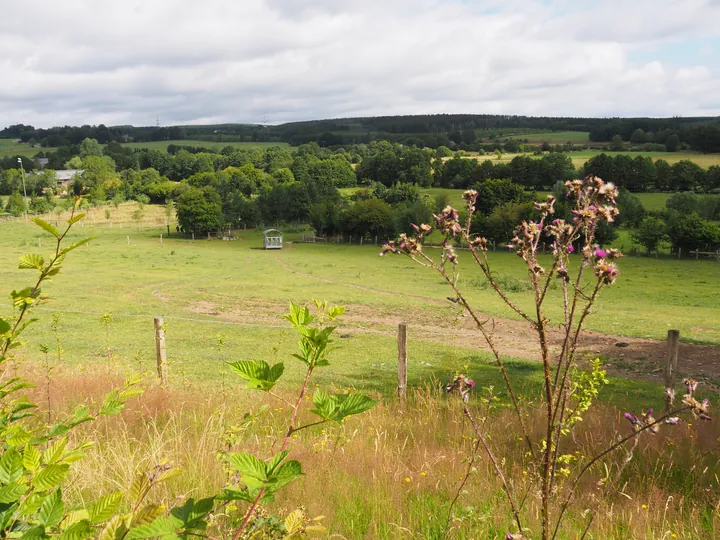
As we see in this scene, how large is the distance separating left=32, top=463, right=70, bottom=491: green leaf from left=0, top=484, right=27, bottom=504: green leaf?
0.04 meters

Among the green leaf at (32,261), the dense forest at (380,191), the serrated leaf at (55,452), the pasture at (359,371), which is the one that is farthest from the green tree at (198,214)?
the serrated leaf at (55,452)

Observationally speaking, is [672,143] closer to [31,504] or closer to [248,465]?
[248,465]

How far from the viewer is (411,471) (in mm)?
4742

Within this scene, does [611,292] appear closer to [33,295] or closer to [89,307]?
[89,307]

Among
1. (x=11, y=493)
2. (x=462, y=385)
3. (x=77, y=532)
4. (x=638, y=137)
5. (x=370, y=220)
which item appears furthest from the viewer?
(x=638, y=137)

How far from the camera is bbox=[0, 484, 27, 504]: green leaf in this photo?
4.83 ft

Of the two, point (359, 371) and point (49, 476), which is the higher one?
point (49, 476)

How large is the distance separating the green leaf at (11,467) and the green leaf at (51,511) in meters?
0.13

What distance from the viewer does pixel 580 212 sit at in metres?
2.26

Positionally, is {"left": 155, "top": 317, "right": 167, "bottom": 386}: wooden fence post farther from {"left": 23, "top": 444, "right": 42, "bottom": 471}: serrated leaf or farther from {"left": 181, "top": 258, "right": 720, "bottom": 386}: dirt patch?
{"left": 23, "top": 444, "right": 42, "bottom": 471}: serrated leaf

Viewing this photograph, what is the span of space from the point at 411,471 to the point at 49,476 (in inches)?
143

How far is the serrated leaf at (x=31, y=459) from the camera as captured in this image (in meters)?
1.60

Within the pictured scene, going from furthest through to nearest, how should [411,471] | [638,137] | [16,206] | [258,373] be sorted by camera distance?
[638,137] → [16,206] → [411,471] → [258,373]

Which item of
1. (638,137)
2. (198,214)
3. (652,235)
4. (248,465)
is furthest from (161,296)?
(638,137)
